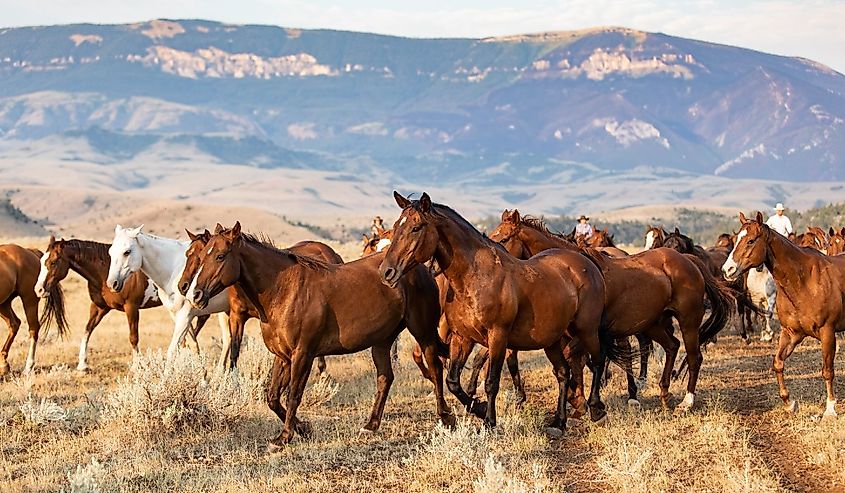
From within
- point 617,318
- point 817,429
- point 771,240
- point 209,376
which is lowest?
point 209,376

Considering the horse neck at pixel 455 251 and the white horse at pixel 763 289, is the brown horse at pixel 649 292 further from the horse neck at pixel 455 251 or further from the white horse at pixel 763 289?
the white horse at pixel 763 289

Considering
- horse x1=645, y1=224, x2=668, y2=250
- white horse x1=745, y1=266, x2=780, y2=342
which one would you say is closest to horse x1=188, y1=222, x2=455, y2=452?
horse x1=645, y1=224, x2=668, y2=250

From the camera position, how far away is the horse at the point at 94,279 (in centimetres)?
1337

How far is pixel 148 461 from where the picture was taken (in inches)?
345

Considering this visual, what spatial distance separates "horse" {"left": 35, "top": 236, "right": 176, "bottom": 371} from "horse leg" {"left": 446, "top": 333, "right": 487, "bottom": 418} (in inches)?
218

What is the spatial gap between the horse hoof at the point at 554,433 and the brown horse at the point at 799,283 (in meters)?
2.33

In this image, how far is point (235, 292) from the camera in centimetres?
1212

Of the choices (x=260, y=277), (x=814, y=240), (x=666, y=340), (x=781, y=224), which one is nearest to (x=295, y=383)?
(x=260, y=277)

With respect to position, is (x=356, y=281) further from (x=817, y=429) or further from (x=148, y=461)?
(x=817, y=429)

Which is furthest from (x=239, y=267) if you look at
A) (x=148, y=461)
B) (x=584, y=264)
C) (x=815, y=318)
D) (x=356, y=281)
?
(x=815, y=318)

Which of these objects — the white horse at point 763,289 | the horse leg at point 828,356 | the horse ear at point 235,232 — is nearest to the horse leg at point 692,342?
the horse leg at point 828,356

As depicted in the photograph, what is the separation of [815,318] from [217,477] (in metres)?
5.80

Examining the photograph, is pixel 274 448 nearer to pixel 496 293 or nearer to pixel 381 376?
pixel 381 376

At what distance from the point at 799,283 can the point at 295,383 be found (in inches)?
195
